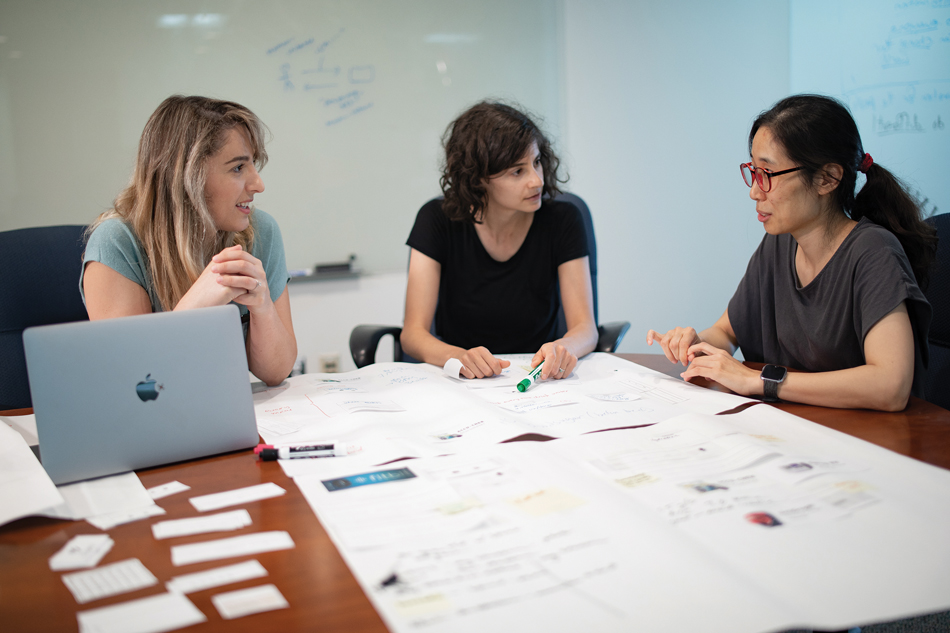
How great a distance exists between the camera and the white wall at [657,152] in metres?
3.36

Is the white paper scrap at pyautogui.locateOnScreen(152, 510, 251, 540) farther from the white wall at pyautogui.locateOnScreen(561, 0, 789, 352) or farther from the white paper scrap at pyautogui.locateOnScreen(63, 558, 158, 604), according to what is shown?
the white wall at pyautogui.locateOnScreen(561, 0, 789, 352)

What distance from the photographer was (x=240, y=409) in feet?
3.36

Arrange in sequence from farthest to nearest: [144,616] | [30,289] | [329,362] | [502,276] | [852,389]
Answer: [329,362] → [502,276] → [30,289] → [852,389] → [144,616]

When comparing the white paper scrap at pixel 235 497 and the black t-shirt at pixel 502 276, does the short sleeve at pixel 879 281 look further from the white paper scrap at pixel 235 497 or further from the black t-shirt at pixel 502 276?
the white paper scrap at pixel 235 497

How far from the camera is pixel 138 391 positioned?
0.93m

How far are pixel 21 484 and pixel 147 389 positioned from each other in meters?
0.20

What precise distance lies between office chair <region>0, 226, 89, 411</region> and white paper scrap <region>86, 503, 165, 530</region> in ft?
3.24

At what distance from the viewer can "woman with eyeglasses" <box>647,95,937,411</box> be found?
3.82 feet

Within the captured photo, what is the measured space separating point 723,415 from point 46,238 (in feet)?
5.58

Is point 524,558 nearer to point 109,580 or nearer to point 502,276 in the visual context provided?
point 109,580

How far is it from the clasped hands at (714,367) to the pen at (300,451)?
0.73 meters

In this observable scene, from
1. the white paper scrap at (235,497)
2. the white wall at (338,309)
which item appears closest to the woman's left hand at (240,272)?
the white paper scrap at (235,497)

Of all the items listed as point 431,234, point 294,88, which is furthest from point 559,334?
point 294,88

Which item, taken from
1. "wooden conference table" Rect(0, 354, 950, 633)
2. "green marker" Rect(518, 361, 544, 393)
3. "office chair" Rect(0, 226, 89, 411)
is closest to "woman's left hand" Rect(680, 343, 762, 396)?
"wooden conference table" Rect(0, 354, 950, 633)
